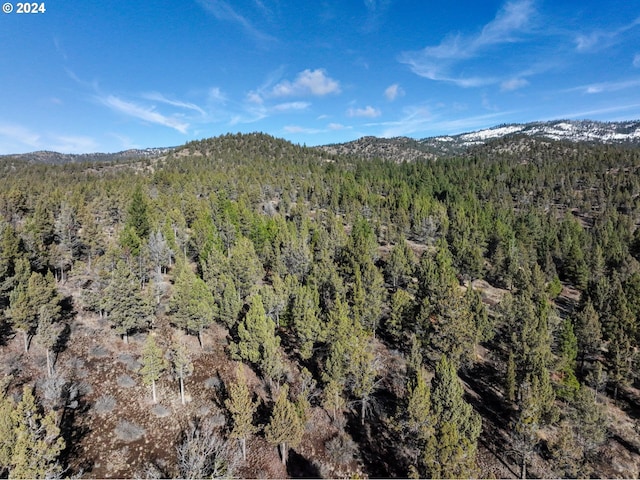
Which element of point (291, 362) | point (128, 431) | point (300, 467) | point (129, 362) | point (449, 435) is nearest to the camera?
point (449, 435)

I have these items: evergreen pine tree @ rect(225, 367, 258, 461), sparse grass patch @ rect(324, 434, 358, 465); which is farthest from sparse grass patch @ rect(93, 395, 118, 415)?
sparse grass patch @ rect(324, 434, 358, 465)

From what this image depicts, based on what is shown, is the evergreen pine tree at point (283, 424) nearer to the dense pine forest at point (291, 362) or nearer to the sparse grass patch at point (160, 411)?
the dense pine forest at point (291, 362)

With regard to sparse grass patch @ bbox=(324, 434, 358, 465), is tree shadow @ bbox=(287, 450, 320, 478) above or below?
above

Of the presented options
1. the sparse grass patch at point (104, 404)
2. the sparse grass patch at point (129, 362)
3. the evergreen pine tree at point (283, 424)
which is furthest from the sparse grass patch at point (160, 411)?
the evergreen pine tree at point (283, 424)

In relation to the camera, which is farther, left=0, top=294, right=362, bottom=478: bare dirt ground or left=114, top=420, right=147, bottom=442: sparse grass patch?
left=114, top=420, right=147, bottom=442: sparse grass patch

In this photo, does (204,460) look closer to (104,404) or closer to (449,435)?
(104,404)

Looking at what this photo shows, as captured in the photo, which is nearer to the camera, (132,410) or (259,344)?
(132,410)

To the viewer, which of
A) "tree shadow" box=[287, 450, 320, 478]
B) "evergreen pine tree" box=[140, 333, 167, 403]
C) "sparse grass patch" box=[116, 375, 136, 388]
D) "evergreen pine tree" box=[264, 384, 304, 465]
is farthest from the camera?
"sparse grass patch" box=[116, 375, 136, 388]

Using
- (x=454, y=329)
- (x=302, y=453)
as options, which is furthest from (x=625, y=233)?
(x=302, y=453)

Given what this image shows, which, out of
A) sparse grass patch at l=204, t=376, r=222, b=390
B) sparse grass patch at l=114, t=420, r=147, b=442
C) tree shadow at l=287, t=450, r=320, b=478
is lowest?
tree shadow at l=287, t=450, r=320, b=478

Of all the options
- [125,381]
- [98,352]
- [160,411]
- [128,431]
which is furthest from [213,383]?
[98,352]

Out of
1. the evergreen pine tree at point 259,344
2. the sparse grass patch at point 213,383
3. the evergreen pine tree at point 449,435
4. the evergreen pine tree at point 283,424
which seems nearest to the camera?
the evergreen pine tree at point 449,435

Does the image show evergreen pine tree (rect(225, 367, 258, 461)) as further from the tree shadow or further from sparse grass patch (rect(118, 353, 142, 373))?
sparse grass patch (rect(118, 353, 142, 373))
